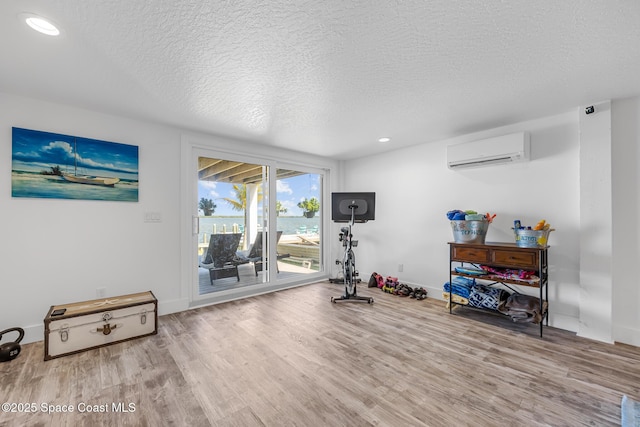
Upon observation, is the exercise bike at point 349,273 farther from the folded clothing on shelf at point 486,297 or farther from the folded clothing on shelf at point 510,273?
the folded clothing on shelf at point 510,273

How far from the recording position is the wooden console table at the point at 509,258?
8.66 feet

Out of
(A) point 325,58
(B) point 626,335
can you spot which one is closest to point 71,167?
(A) point 325,58

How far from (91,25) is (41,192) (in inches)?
74.6

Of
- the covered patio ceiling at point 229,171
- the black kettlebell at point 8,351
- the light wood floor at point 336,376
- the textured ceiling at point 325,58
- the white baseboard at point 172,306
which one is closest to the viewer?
the textured ceiling at point 325,58

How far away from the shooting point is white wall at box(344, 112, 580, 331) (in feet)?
9.24

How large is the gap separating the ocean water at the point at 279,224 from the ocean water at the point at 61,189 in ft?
2.96

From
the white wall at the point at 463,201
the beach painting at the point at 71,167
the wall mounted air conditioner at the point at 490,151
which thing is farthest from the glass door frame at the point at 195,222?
the wall mounted air conditioner at the point at 490,151

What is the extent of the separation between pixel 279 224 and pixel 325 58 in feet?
9.76

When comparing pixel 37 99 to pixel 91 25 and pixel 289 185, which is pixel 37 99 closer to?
pixel 91 25

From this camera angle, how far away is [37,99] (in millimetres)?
2527

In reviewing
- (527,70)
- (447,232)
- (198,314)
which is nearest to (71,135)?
(198,314)

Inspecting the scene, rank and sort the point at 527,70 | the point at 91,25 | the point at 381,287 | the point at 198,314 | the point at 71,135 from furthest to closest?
the point at 381,287 → the point at 198,314 → the point at 71,135 → the point at 527,70 → the point at 91,25

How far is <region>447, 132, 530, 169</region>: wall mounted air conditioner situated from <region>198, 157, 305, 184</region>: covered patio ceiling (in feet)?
8.65

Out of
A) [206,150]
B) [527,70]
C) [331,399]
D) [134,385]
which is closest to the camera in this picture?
[331,399]
